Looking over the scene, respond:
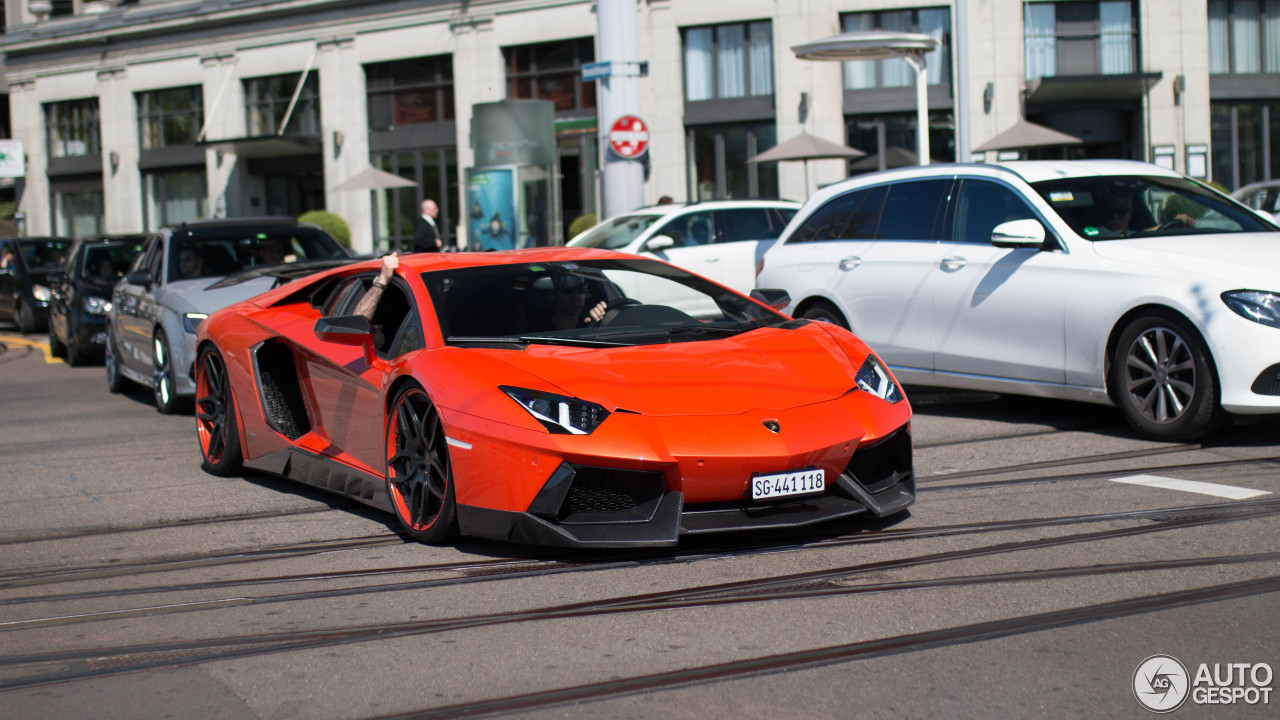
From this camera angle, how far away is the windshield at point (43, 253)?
22219 millimetres

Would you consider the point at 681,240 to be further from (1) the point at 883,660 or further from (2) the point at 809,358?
(1) the point at 883,660

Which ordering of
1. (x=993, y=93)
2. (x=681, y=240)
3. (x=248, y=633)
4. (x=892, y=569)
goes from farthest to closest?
(x=993, y=93) < (x=681, y=240) < (x=892, y=569) < (x=248, y=633)

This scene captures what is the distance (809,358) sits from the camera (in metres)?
5.95

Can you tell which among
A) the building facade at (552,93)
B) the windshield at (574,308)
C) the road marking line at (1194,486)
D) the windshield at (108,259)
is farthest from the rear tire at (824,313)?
the windshield at (108,259)

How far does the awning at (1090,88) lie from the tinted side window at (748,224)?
13.7 meters

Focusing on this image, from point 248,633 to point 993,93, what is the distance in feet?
87.9

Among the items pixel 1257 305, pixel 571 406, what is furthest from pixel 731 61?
pixel 571 406

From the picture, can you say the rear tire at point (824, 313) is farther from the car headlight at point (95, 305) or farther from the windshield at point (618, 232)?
the car headlight at point (95, 305)

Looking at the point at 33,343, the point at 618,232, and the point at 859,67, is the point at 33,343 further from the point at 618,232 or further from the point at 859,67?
the point at 859,67

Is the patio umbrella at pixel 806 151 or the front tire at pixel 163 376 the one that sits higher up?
the patio umbrella at pixel 806 151

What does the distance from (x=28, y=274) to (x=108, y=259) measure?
18.1ft

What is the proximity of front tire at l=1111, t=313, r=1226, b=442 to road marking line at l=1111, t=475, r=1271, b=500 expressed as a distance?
3.12 ft

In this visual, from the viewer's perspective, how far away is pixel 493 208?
72.8 ft

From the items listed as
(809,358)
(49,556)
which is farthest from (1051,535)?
(49,556)
